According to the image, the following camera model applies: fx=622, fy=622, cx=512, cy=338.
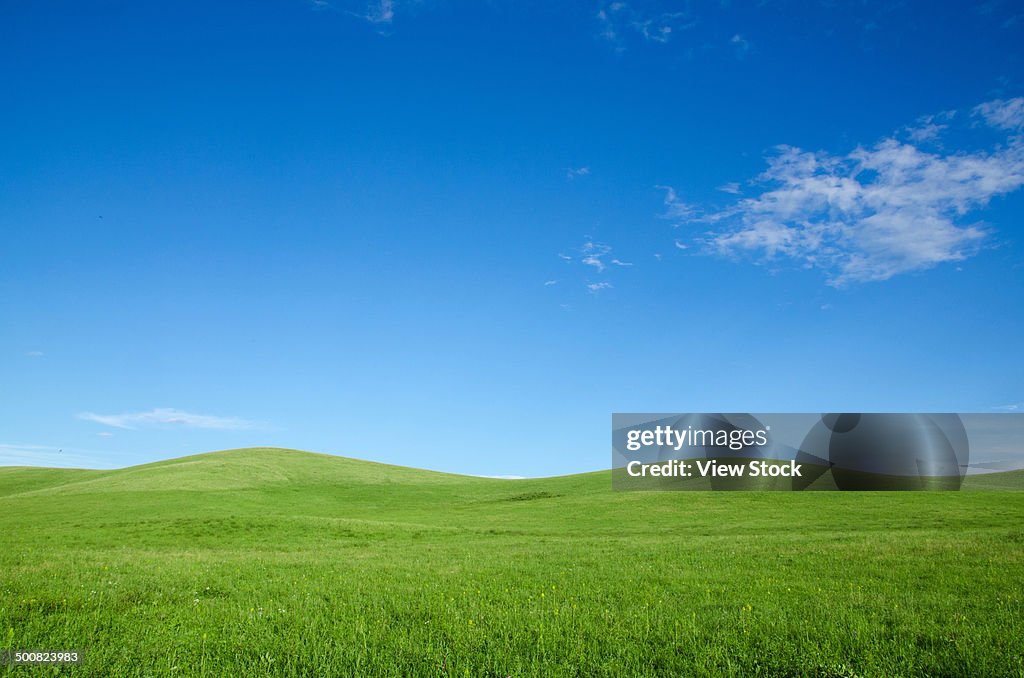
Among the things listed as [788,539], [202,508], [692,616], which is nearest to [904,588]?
[692,616]

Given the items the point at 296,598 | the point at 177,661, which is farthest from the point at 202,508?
the point at 177,661

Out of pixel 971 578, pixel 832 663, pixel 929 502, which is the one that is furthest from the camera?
pixel 929 502

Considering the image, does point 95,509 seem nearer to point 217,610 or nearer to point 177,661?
point 217,610

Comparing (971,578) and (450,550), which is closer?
(971,578)

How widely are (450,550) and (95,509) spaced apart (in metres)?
39.0

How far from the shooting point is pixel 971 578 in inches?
625

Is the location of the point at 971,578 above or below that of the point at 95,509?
above

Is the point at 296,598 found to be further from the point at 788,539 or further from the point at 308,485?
the point at 308,485

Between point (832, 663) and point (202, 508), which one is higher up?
point (832, 663)

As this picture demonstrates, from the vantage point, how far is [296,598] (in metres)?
13.8

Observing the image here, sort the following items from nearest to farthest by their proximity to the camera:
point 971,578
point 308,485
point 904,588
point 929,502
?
point 904,588 → point 971,578 → point 929,502 → point 308,485

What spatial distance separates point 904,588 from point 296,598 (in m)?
14.2

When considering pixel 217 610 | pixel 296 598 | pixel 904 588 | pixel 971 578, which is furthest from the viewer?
pixel 971 578

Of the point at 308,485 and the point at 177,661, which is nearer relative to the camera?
the point at 177,661
